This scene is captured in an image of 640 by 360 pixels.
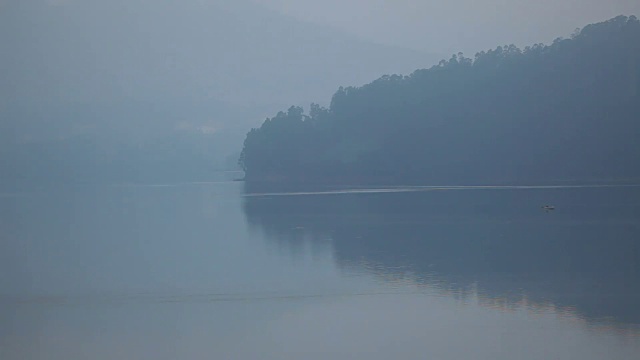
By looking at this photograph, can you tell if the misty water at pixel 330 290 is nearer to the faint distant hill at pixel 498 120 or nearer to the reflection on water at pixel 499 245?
the reflection on water at pixel 499 245

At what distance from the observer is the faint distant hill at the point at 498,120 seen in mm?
50594

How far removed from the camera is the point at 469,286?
11.7m

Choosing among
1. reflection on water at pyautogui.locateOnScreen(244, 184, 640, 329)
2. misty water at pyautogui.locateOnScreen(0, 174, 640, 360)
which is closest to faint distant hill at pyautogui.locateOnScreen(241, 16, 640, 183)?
reflection on water at pyautogui.locateOnScreen(244, 184, 640, 329)

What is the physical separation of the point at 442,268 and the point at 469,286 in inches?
66.0

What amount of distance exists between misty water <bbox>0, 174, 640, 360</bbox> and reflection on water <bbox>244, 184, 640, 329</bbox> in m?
0.04

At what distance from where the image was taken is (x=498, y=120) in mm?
55000

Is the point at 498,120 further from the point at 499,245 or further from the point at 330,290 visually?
the point at 330,290

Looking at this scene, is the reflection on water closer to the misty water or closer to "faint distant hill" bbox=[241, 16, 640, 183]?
the misty water

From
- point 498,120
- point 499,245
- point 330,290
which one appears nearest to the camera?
point 330,290

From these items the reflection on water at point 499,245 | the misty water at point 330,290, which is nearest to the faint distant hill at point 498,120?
the reflection on water at point 499,245

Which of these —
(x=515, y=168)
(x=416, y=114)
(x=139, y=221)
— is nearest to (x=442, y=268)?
(x=139, y=221)

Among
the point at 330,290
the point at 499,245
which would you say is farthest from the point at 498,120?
the point at 330,290

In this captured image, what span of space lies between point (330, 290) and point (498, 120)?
44.9 metres

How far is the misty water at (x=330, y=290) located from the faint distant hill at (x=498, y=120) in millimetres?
29788
